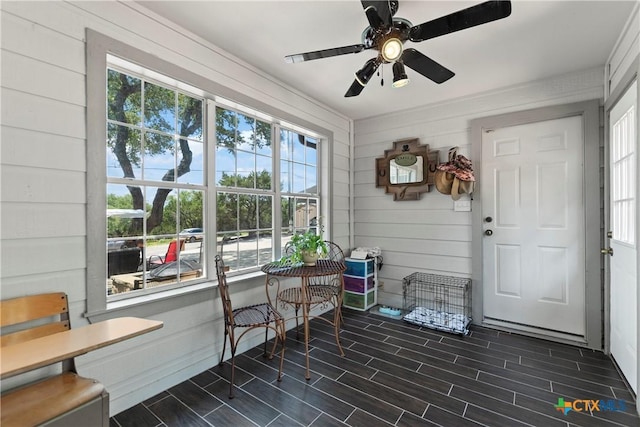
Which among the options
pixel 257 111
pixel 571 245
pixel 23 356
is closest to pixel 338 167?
Answer: pixel 257 111

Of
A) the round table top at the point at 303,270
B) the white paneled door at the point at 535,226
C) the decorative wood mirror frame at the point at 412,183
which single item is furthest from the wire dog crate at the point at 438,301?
the round table top at the point at 303,270

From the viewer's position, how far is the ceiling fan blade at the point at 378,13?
156 cm

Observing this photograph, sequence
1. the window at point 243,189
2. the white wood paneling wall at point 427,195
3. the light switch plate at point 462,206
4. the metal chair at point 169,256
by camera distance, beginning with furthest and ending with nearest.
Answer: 1. the light switch plate at point 462,206
2. the white wood paneling wall at point 427,195
3. the window at point 243,189
4. the metal chair at point 169,256

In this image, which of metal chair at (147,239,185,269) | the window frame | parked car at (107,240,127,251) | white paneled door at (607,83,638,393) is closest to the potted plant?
the window frame

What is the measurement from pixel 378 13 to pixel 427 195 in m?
2.43

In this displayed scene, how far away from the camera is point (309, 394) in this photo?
2.04 meters

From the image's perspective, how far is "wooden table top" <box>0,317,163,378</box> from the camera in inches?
42.1

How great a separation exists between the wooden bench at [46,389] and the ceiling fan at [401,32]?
82.6 inches

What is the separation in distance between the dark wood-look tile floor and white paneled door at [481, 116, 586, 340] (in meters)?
0.37

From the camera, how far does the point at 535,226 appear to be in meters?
3.01

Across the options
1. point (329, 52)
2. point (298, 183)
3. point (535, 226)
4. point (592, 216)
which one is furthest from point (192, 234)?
point (592, 216)

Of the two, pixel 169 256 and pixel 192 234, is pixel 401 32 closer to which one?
pixel 192 234

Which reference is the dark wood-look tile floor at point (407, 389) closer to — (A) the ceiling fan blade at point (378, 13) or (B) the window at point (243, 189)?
(B) the window at point (243, 189)

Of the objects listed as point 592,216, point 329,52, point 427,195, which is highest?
point 329,52
